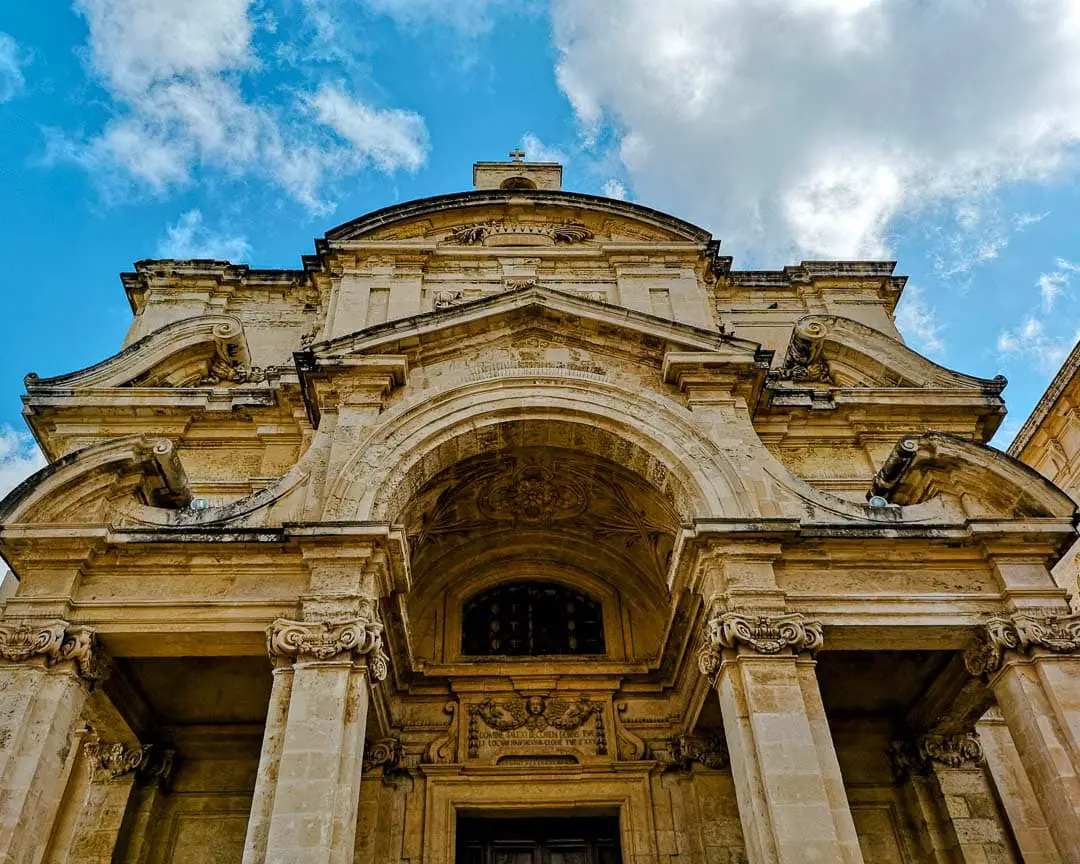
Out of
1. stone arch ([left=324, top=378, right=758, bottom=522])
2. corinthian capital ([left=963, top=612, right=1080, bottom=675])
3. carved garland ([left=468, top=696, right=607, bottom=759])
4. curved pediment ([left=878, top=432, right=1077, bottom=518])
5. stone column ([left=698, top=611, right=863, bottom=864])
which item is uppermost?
stone arch ([left=324, top=378, right=758, bottom=522])

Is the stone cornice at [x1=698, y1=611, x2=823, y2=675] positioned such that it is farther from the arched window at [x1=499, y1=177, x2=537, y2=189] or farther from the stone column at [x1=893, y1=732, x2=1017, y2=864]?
the arched window at [x1=499, y1=177, x2=537, y2=189]

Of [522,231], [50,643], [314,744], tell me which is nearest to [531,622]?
[314,744]

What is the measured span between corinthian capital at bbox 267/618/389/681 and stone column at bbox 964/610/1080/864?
649cm

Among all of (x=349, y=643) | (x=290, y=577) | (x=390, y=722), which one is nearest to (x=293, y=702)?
(x=349, y=643)

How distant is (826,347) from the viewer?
15414mm

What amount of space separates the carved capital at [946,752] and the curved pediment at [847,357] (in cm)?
565

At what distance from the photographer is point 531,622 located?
44.9ft

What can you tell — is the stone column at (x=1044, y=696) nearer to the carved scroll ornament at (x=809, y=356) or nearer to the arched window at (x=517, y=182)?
the carved scroll ornament at (x=809, y=356)

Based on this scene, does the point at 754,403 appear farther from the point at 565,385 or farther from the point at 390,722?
the point at 390,722

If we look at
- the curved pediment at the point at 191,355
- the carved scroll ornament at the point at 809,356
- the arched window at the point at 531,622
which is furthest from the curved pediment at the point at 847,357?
the curved pediment at the point at 191,355

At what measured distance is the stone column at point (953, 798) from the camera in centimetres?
1077

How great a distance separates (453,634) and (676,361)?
526 cm

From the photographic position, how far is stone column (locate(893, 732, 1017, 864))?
424 inches

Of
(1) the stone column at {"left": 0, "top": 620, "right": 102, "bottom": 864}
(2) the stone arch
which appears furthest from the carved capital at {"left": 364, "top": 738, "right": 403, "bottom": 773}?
(1) the stone column at {"left": 0, "top": 620, "right": 102, "bottom": 864}
